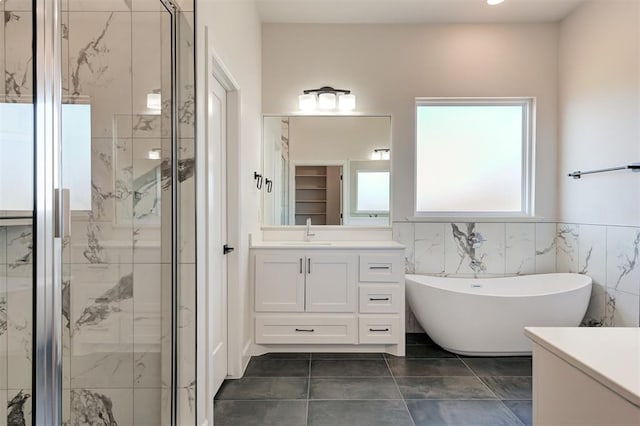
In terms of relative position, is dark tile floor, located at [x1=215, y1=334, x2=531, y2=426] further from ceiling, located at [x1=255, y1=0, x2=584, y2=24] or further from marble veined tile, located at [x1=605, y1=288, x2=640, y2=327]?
ceiling, located at [x1=255, y1=0, x2=584, y2=24]

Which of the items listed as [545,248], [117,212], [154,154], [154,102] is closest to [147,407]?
[117,212]

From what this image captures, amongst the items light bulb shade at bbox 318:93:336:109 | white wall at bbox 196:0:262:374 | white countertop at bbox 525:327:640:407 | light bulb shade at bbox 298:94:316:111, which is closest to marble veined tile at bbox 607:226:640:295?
white countertop at bbox 525:327:640:407

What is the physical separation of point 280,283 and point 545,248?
2.49 m

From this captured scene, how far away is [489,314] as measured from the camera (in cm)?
269

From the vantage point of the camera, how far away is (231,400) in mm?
2178

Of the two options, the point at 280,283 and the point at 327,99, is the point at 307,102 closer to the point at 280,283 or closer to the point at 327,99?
the point at 327,99

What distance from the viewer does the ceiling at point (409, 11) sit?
3.03 metres

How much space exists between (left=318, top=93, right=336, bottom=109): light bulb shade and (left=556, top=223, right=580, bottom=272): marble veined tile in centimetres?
239

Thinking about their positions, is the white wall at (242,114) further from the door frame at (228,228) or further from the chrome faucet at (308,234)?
the chrome faucet at (308,234)

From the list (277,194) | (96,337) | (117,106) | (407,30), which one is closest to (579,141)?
(407,30)

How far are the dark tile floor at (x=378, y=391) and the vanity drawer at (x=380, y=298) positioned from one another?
372mm

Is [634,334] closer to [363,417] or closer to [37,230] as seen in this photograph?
[363,417]

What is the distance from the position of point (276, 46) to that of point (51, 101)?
105 inches

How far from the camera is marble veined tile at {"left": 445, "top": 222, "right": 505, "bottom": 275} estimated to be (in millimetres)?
3350
